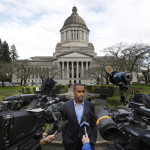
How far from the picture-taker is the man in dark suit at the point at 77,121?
7.76 ft

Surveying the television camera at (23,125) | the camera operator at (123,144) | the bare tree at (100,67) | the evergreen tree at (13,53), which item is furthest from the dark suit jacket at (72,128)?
the evergreen tree at (13,53)

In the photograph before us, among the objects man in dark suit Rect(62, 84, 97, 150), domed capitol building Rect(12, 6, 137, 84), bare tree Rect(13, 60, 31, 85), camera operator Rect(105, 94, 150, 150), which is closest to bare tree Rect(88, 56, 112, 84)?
bare tree Rect(13, 60, 31, 85)

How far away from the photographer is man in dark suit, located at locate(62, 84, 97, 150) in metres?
2.37

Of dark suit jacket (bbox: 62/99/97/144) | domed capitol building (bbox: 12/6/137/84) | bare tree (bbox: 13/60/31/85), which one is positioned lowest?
dark suit jacket (bbox: 62/99/97/144)

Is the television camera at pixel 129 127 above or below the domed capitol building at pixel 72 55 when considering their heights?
below

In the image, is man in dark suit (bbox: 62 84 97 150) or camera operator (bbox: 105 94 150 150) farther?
man in dark suit (bbox: 62 84 97 150)

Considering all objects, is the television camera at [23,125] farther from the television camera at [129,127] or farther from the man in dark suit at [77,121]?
the television camera at [129,127]

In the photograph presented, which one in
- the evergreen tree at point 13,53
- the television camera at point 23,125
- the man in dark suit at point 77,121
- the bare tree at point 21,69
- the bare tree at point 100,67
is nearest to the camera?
the television camera at point 23,125

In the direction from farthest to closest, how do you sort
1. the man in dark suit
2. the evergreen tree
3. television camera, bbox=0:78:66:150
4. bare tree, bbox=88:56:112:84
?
the evergreen tree, bare tree, bbox=88:56:112:84, the man in dark suit, television camera, bbox=0:78:66:150

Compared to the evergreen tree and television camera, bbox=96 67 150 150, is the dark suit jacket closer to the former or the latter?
television camera, bbox=96 67 150 150

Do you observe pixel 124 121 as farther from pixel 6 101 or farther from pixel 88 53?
pixel 88 53

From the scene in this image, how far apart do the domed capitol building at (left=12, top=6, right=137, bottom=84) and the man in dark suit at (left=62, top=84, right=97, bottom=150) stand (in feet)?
186

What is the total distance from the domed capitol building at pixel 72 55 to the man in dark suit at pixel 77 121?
56.8 metres

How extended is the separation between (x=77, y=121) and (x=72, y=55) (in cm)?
6245
